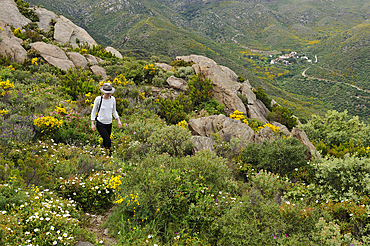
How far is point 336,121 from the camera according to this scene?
1218 cm

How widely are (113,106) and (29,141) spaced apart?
7.81ft

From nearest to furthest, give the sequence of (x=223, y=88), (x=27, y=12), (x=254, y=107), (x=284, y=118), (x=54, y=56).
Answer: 1. (x=54, y=56)
2. (x=223, y=88)
3. (x=284, y=118)
4. (x=254, y=107)
5. (x=27, y=12)

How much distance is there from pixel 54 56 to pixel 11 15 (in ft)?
26.4

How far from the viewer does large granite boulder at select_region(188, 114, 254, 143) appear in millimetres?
7738

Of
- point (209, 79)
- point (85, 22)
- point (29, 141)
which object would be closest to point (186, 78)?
point (209, 79)

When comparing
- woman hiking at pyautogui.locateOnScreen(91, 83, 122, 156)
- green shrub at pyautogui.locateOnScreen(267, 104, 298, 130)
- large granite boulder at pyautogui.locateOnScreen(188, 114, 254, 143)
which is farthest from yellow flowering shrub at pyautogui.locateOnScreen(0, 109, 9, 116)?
green shrub at pyautogui.locateOnScreen(267, 104, 298, 130)

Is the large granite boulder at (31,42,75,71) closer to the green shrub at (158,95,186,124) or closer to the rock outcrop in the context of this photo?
the green shrub at (158,95,186,124)

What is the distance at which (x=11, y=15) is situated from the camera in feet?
55.1

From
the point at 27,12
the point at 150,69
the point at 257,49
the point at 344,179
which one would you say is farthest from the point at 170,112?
the point at 257,49

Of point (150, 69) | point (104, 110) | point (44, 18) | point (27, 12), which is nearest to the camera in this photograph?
point (104, 110)

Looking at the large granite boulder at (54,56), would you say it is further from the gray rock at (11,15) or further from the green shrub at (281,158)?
the green shrub at (281,158)

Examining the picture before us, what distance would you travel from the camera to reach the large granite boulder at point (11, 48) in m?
11.9

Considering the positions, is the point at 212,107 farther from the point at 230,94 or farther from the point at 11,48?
the point at 11,48

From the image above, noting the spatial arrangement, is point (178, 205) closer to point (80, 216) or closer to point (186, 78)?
point (80, 216)
